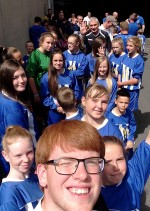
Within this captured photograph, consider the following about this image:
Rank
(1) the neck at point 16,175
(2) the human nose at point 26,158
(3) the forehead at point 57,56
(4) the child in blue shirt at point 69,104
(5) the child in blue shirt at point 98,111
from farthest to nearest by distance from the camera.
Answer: (3) the forehead at point 57,56
(4) the child in blue shirt at point 69,104
(5) the child in blue shirt at point 98,111
(2) the human nose at point 26,158
(1) the neck at point 16,175

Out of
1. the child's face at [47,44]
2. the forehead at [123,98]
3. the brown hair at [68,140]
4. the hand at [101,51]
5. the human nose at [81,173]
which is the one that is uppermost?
the child's face at [47,44]

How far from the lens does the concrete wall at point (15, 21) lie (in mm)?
6852

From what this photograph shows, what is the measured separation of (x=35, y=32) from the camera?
7.89 meters

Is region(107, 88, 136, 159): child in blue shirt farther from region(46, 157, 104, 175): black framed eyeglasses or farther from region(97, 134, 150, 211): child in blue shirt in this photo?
region(46, 157, 104, 175): black framed eyeglasses

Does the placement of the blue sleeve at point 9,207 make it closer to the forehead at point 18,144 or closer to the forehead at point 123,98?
the forehead at point 18,144

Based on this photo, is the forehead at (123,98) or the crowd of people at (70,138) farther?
the forehead at (123,98)

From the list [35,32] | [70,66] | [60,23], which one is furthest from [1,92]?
[60,23]

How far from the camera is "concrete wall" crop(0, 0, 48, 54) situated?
685 cm

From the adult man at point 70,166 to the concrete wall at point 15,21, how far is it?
5.50 meters

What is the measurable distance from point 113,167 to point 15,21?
6845 millimetres

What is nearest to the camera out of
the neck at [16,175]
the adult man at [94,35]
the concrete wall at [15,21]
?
the neck at [16,175]

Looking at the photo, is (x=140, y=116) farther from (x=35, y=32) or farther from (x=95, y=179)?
(x=95, y=179)

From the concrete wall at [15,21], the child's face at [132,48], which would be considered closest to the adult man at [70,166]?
the child's face at [132,48]

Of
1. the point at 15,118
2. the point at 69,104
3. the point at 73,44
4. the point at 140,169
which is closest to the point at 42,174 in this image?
the point at 140,169
